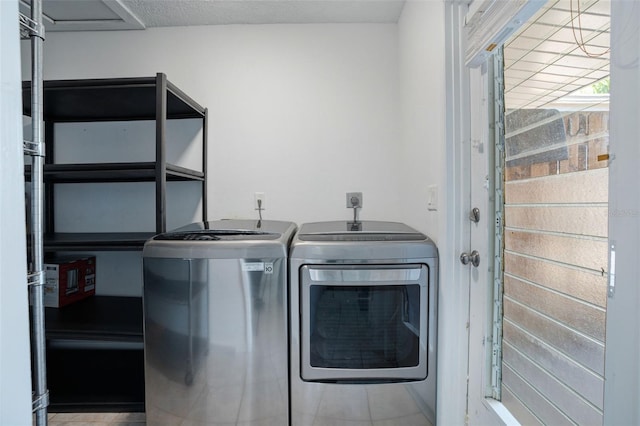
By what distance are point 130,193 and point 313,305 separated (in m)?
1.54

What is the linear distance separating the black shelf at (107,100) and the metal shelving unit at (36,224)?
510 mm

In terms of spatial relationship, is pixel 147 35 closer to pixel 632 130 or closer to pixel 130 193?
pixel 130 193

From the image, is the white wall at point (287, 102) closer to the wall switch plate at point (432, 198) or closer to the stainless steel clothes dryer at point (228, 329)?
the wall switch plate at point (432, 198)

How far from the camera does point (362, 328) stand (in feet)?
4.62

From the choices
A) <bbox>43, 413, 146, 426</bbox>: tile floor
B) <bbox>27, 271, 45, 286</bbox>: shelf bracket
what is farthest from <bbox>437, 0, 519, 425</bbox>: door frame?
<bbox>43, 413, 146, 426</bbox>: tile floor

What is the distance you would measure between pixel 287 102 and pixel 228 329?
4.71 feet

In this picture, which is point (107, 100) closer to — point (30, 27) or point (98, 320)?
point (30, 27)

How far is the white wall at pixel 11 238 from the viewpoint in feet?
2.04

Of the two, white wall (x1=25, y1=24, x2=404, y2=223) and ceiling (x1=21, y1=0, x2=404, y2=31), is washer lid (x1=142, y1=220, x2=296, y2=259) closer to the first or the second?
white wall (x1=25, y1=24, x2=404, y2=223)

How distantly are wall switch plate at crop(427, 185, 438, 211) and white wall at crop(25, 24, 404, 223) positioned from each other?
0.60 m

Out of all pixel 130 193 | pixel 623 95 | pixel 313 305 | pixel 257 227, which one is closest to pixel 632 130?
pixel 623 95

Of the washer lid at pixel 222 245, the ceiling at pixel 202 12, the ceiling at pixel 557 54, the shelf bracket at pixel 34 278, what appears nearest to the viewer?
the ceiling at pixel 557 54

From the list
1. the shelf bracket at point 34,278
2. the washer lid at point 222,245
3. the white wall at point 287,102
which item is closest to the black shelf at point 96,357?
the washer lid at point 222,245

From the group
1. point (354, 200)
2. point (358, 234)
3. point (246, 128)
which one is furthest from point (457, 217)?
point (246, 128)
